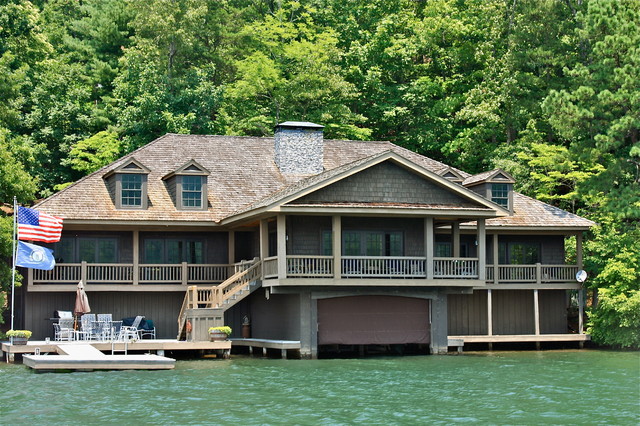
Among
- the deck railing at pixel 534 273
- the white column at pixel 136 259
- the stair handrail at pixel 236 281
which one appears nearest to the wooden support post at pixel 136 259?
the white column at pixel 136 259

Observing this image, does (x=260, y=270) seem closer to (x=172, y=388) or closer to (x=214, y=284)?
(x=214, y=284)

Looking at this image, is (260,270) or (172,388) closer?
(172,388)

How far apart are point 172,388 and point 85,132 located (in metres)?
28.7

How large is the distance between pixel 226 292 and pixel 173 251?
394cm

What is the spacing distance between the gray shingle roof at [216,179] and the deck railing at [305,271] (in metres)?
1.90

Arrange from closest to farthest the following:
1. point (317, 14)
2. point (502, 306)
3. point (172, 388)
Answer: point (172, 388) → point (502, 306) → point (317, 14)

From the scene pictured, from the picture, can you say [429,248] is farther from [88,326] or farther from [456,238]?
[88,326]

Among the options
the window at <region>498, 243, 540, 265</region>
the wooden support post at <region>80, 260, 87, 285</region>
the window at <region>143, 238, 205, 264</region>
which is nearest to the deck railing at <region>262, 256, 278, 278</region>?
the window at <region>143, 238, 205, 264</region>

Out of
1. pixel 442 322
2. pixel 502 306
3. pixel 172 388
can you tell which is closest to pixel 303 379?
pixel 172 388

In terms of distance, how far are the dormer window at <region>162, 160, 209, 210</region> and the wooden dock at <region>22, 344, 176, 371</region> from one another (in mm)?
9244

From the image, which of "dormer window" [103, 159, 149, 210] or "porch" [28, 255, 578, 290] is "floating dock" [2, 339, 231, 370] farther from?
"dormer window" [103, 159, 149, 210]

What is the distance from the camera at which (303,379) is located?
28.5 metres

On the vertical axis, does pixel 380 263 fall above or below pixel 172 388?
above

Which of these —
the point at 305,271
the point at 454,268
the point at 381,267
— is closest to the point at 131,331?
the point at 305,271
